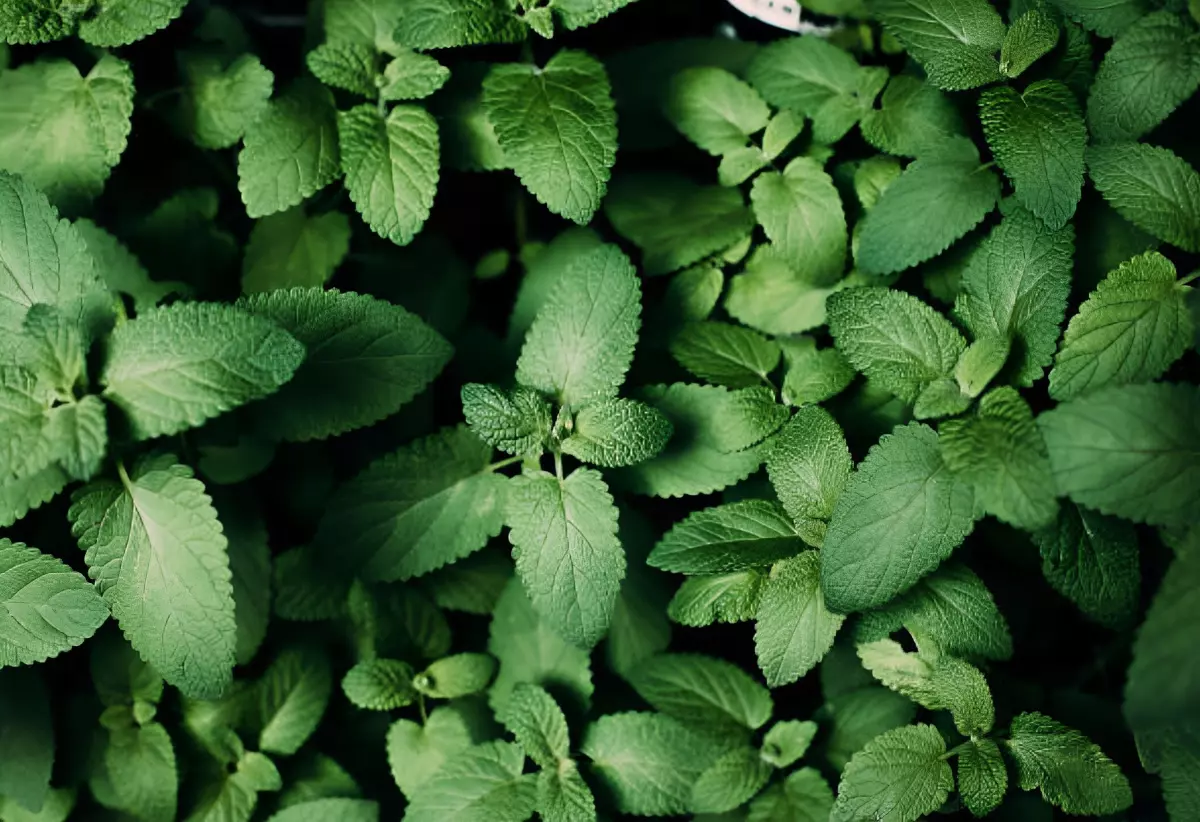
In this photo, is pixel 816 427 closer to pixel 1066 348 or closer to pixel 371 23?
pixel 1066 348

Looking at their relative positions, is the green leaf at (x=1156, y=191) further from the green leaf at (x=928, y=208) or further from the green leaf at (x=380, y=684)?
the green leaf at (x=380, y=684)

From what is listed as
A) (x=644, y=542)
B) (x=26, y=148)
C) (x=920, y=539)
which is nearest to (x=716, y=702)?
(x=644, y=542)

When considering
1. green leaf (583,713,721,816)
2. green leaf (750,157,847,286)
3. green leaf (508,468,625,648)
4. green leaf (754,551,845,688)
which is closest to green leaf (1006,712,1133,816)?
green leaf (754,551,845,688)

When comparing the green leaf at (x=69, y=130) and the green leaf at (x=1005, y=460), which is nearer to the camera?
the green leaf at (x=1005, y=460)

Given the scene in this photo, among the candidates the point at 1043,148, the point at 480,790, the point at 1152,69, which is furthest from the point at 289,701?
the point at 1152,69

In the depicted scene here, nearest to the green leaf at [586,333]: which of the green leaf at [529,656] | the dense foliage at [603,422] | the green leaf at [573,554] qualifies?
the dense foliage at [603,422]

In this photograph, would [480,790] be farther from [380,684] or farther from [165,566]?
[165,566]
